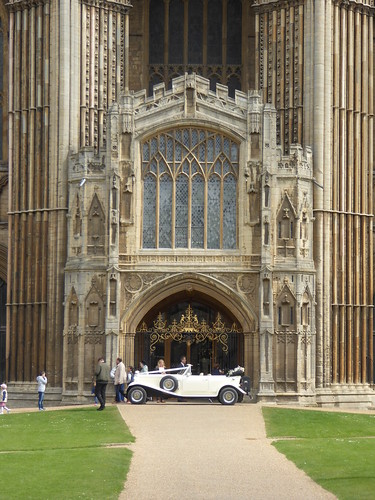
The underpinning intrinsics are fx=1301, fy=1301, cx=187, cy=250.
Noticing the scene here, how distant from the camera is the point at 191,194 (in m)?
54.8

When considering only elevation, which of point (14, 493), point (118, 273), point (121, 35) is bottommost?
point (14, 493)

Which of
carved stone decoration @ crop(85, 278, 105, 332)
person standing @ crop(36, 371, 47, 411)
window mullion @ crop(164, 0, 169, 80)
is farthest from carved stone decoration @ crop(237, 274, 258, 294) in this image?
window mullion @ crop(164, 0, 169, 80)

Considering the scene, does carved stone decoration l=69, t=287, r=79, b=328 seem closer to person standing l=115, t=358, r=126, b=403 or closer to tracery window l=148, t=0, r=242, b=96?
person standing l=115, t=358, r=126, b=403

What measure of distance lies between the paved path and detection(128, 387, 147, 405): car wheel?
7.90 ft

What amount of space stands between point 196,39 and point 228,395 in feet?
68.2

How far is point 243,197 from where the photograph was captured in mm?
54344

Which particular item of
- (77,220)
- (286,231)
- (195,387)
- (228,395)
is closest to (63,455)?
(195,387)

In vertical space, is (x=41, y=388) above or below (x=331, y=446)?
above

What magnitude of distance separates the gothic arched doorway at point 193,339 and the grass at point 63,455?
7887mm

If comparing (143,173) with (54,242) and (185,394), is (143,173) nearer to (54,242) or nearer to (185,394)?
(54,242)

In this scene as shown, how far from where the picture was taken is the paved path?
27812 mm

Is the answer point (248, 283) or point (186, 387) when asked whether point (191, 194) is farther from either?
point (186, 387)

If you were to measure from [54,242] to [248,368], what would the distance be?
32.8ft

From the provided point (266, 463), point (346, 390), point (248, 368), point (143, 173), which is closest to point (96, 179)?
point (143, 173)
